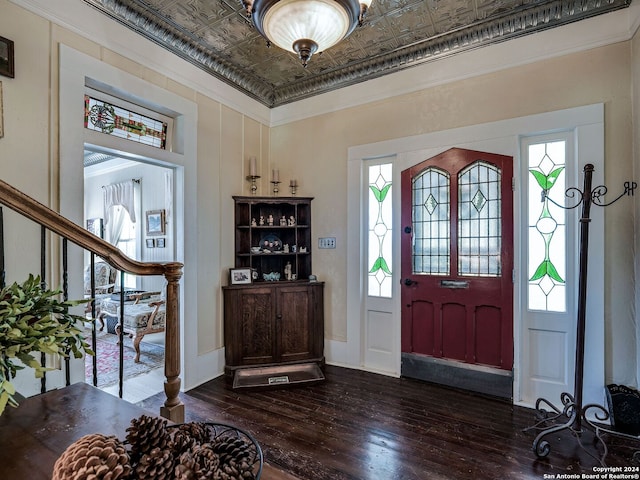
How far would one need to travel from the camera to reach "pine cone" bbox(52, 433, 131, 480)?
0.68 m

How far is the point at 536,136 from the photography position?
2801 millimetres

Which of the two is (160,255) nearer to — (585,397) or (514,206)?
(514,206)

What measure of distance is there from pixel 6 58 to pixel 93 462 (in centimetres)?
250

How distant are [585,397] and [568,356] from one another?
312 mm

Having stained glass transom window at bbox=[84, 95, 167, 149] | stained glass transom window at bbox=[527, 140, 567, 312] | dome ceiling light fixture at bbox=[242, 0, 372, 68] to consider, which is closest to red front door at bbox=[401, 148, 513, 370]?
stained glass transom window at bbox=[527, 140, 567, 312]

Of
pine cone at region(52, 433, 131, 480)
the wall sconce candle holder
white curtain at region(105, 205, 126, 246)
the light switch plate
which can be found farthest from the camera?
white curtain at region(105, 205, 126, 246)

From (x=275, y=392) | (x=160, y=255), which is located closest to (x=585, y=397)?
(x=275, y=392)

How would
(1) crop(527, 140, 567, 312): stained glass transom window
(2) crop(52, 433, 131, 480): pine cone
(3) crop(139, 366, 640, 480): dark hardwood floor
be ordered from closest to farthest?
(2) crop(52, 433, 131, 480): pine cone → (3) crop(139, 366, 640, 480): dark hardwood floor → (1) crop(527, 140, 567, 312): stained glass transom window

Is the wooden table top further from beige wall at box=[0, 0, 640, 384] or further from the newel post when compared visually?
beige wall at box=[0, 0, 640, 384]

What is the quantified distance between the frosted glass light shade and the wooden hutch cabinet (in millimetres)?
2047

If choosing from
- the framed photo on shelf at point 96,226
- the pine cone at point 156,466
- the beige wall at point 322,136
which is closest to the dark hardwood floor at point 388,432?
the beige wall at point 322,136

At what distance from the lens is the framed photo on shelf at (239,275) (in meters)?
3.49

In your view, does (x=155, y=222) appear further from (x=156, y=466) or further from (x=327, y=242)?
(x=156, y=466)

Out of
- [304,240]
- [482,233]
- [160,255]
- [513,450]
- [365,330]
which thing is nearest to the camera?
[513,450]
